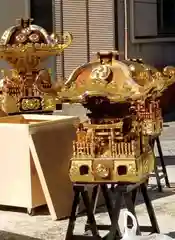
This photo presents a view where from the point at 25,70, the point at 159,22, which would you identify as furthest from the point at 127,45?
the point at 25,70

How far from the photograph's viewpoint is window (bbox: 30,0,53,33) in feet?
41.5

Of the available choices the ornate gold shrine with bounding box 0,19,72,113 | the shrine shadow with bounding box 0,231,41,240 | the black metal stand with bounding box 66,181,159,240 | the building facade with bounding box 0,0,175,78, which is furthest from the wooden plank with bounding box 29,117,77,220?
the building facade with bounding box 0,0,175,78

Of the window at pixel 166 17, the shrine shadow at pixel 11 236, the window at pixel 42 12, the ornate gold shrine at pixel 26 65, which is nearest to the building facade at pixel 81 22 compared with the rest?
the window at pixel 42 12

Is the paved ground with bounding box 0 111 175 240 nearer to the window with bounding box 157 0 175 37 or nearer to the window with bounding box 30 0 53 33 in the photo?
the window with bounding box 30 0 53 33

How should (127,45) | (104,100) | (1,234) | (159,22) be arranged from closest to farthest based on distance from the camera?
(104,100) < (1,234) < (127,45) < (159,22)

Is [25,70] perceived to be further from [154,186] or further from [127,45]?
[127,45]

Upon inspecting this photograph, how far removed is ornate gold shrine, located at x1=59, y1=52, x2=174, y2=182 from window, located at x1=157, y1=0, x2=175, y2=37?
9.82 meters

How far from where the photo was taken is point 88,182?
4516mm

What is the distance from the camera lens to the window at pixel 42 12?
498 inches

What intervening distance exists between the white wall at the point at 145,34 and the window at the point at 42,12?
4.16ft

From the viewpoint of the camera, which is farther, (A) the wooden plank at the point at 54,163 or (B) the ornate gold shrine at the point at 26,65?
(B) the ornate gold shrine at the point at 26,65

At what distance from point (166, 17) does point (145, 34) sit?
1.34m

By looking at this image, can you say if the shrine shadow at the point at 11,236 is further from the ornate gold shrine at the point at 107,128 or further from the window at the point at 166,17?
the window at the point at 166,17

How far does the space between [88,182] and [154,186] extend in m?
2.73
